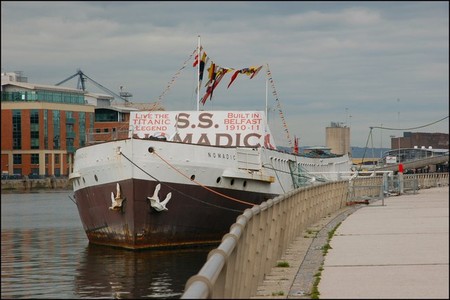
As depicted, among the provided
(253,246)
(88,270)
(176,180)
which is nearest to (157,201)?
(176,180)

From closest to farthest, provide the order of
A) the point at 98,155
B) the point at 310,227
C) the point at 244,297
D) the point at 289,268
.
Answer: the point at 244,297, the point at 289,268, the point at 310,227, the point at 98,155

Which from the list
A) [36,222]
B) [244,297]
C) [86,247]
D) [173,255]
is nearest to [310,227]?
[173,255]

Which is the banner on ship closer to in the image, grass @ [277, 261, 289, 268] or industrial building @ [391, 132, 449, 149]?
grass @ [277, 261, 289, 268]

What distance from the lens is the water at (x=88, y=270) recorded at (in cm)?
2194

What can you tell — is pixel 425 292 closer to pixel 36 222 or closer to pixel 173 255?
pixel 173 255

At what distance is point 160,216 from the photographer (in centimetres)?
3134

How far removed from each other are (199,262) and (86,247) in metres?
7.58

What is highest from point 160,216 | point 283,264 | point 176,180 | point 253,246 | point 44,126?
point 44,126

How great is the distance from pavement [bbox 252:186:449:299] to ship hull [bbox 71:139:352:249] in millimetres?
8379

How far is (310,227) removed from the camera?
24906 mm

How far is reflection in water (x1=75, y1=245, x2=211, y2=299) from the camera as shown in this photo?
2228cm

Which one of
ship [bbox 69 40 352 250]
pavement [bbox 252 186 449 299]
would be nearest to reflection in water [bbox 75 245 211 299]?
ship [bbox 69 40 352 250]

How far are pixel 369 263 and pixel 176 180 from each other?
1741 cm

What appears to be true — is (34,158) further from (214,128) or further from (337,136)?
(214,128)
